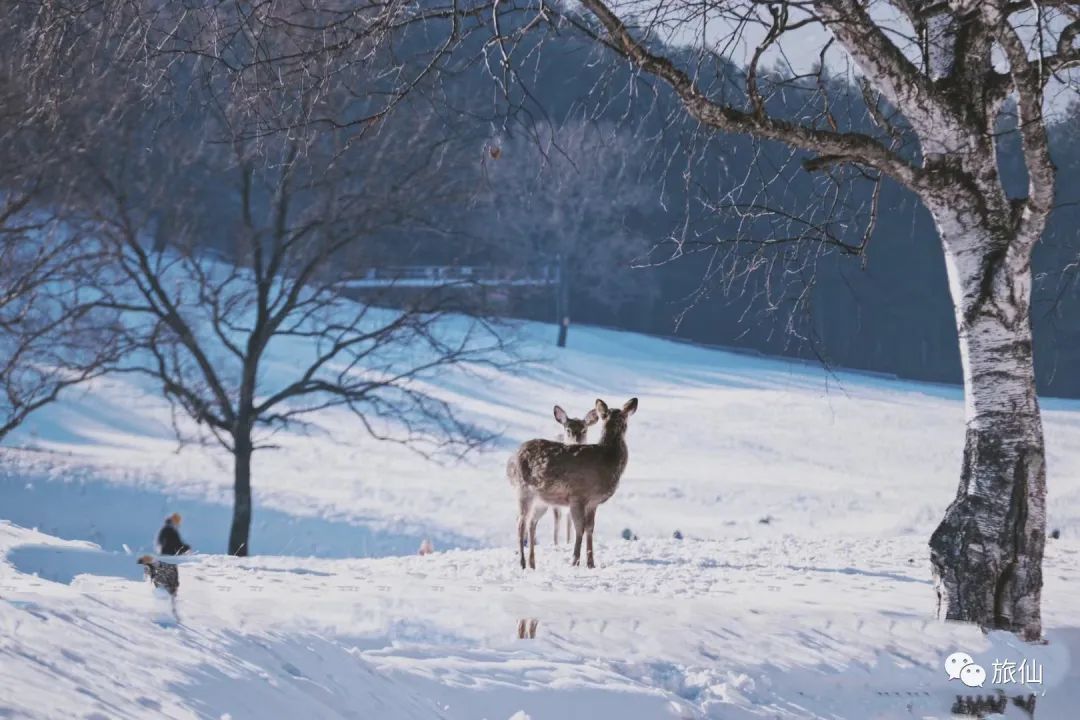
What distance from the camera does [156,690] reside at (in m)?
4.62

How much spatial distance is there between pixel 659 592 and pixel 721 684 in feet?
10.2

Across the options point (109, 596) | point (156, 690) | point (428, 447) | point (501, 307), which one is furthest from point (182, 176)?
point (156, 690)

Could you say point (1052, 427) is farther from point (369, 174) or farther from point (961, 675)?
point (961, 675)

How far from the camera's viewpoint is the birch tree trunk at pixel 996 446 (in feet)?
25.3

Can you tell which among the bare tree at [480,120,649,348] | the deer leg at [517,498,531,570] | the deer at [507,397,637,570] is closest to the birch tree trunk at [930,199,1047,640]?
the deer at [507,397,637,570]

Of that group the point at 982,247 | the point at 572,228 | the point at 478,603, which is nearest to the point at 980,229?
the point at 982,247

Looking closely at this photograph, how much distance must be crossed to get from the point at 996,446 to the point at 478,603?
11.8 feet

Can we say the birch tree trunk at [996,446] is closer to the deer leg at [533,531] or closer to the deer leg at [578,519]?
the deer leg at [578,519]

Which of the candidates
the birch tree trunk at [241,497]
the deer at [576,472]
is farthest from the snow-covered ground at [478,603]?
the birch tree trunk at [241,497]

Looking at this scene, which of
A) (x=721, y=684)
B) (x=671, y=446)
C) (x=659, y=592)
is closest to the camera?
(x=721, y=684)

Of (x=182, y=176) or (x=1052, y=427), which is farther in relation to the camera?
(x=1052, y=427)

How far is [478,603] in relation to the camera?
801cm

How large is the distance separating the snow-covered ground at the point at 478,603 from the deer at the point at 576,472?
0.64 metres

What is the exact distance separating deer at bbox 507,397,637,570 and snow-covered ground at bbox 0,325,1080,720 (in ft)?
2.10
